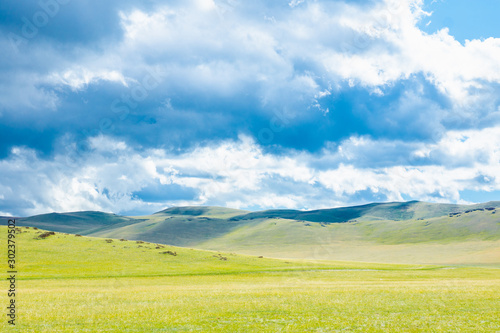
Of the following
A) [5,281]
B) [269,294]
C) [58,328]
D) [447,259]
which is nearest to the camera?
[58,328]

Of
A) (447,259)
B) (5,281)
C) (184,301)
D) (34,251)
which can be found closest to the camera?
(184,301)

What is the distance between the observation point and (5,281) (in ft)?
176

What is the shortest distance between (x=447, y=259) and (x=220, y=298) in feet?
587

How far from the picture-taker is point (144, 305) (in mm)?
30859

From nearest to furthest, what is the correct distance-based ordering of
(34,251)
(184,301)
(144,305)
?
(144,305) < (184,301) < (34,251)

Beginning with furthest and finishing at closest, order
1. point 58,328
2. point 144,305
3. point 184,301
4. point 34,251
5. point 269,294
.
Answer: point 34,251 < point 269,294 < point 184,301 < point 144,305 < point 58,328

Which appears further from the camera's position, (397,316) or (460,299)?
(460,299)

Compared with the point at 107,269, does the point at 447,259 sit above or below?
below

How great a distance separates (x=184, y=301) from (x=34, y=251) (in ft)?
214

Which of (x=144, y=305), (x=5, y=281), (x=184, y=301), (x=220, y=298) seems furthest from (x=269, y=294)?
(x=5, y=281)

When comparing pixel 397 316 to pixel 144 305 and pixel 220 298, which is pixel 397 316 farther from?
pixel 144 305

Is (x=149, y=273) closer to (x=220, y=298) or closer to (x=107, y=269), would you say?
(x=107, y=269)

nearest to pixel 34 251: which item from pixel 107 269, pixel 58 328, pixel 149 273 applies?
pixel 107 269

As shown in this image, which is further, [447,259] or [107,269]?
[447,259]
